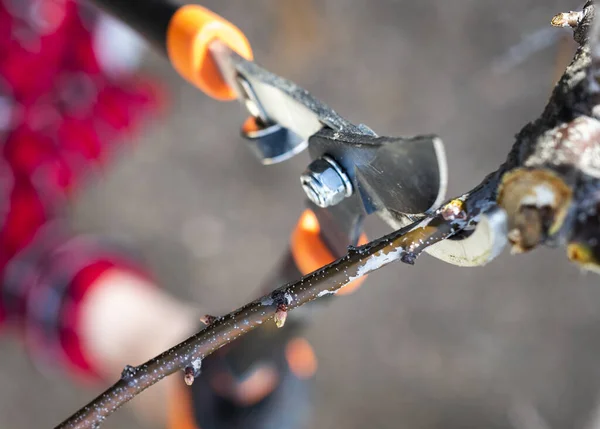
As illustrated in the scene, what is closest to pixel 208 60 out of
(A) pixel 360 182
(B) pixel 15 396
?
(A) pixel 360 182

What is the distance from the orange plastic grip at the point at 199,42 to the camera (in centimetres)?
46

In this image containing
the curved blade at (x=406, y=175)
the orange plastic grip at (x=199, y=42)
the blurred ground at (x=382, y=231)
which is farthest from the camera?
the blurred ground at (x=382, y=231)

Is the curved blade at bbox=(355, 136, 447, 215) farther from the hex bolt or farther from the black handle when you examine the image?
the black handle

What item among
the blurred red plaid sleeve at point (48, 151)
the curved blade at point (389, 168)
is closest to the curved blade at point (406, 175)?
the curved blade at point (389, 168)

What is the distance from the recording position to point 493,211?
0.27 metres

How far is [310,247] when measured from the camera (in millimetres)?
468

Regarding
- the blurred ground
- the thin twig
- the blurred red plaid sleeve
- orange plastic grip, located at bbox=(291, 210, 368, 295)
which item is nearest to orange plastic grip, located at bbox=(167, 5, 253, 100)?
orange plastic grip, located at bbox=(291, 210, 368, 295)

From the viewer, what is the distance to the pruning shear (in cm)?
30

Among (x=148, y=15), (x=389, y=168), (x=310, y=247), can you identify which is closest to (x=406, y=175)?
(x=389, y=168)

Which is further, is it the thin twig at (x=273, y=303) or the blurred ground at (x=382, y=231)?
the blurred ground at (x=382, y=231)

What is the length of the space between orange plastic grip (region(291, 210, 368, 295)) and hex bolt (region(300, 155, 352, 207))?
3.4 inches

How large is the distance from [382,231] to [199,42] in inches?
22.9

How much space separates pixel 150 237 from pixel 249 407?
1.87 feet

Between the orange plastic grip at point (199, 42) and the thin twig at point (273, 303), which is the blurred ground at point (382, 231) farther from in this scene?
the thin twig at point (273, 303)
